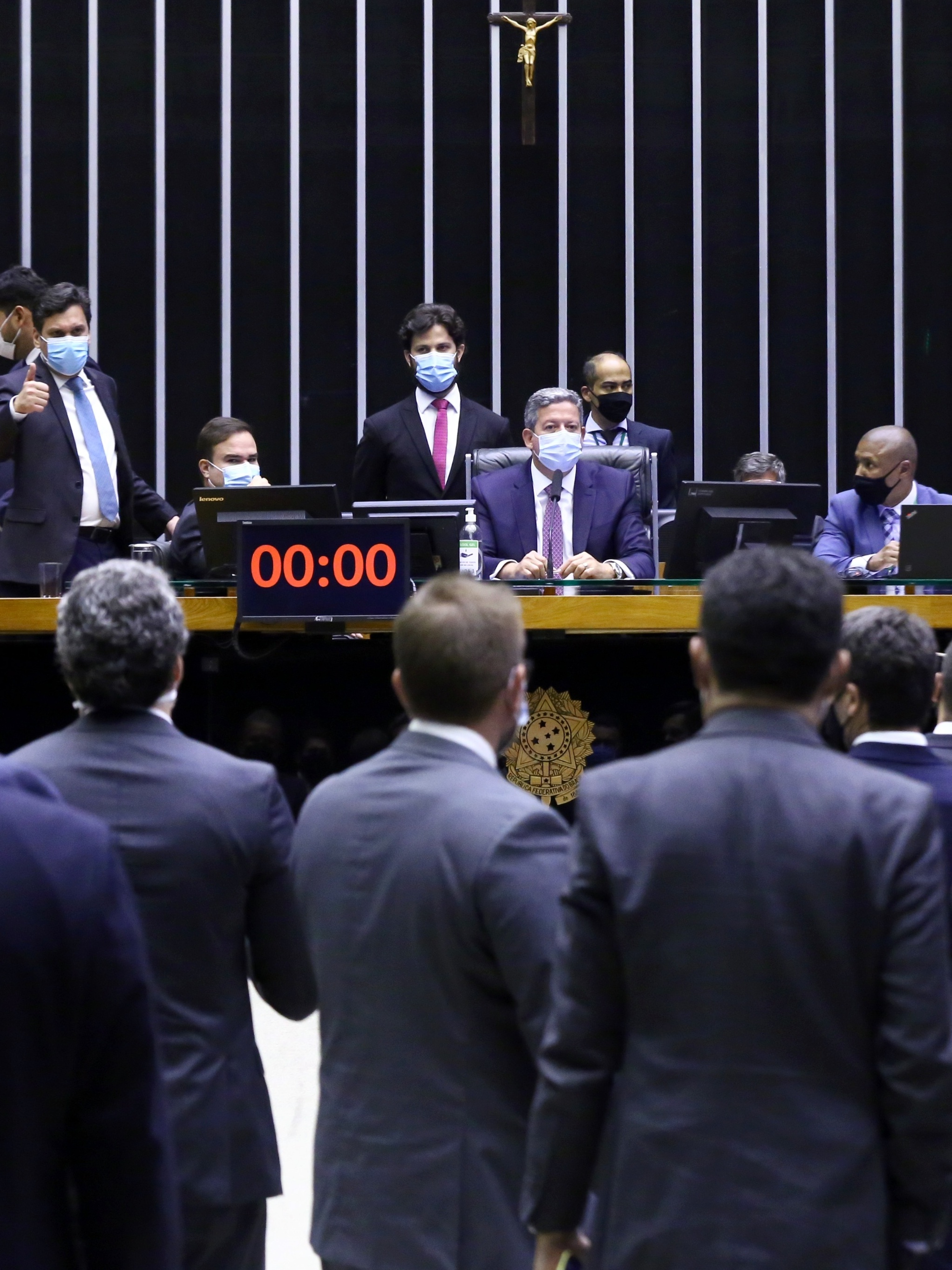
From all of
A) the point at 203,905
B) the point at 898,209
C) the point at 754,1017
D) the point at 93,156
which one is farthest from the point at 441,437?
the point at 754,1017

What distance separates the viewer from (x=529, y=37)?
24.2 ft

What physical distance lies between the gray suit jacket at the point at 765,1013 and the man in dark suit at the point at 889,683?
56 centimetres

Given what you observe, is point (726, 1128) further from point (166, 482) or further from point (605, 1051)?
point (166, 482)

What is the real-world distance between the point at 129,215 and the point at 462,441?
2816 millimetres

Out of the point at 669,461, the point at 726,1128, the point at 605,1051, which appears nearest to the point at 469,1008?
the point at 605,1051

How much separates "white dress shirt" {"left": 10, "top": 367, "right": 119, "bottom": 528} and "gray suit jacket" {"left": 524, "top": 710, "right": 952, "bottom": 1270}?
3.61 m

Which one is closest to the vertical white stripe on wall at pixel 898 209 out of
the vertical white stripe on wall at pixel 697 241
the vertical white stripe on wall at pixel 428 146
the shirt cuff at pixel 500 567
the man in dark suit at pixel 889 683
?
the vertical white stripe on wall at pixel 697 241

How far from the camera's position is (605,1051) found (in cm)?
156

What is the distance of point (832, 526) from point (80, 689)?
150 inches

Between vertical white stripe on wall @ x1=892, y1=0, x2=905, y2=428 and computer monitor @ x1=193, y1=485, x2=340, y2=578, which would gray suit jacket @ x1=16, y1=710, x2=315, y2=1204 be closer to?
computer monitor @ x1=193, y1=485, x2=340, y2=578

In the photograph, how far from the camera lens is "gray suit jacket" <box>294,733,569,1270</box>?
1.69m

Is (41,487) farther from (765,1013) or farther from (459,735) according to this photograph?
(765,1013)

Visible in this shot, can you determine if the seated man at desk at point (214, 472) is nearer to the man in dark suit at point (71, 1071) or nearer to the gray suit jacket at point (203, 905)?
the gray suit jacket at point (203, 905)

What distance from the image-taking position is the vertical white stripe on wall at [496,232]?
25.3 ft
